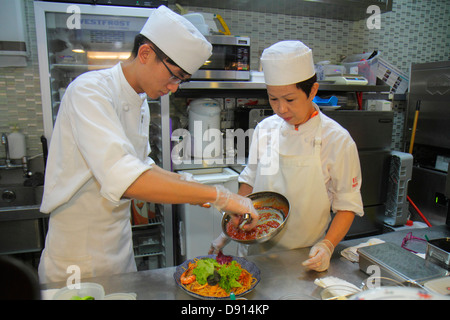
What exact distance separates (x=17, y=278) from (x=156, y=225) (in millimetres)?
2945

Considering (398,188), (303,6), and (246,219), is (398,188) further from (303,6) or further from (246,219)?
(246,219)

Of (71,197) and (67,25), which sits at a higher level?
(67,25)

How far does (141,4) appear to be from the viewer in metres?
2.61

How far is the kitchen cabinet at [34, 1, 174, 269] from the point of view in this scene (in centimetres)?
250

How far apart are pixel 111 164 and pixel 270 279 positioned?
2.46 ft

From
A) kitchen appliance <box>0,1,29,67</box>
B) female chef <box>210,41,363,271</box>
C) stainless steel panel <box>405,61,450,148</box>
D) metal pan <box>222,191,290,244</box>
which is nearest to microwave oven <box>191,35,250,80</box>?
female chef <box>210,41,363,271</box>

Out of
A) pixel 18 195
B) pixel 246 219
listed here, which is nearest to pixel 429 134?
pixel 246 219

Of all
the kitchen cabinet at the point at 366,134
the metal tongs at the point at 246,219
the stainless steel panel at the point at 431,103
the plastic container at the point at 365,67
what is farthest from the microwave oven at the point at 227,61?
the stainless steel panel at the point at 431,103

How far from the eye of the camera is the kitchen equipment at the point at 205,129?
302 centimetres

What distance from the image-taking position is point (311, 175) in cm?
163

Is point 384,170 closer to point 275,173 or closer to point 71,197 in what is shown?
point 275,173

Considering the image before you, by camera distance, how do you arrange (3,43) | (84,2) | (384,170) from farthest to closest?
(384,170)
(3,43)
(84,2)

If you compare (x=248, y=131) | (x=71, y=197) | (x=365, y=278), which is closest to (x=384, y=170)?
(x=248, y=131)

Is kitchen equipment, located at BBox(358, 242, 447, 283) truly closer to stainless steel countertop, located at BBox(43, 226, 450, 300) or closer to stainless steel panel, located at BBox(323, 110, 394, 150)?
stainless steel countertop, located at BBox(43, 226, 450, 300)
